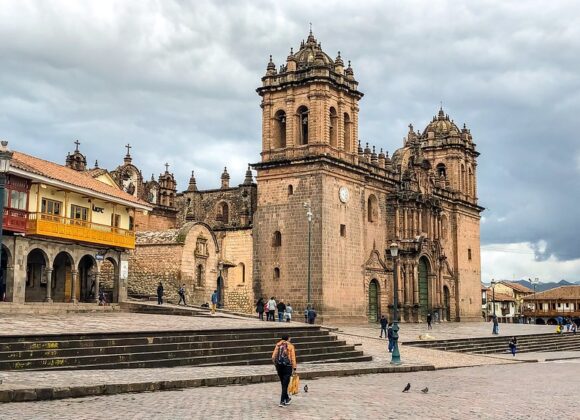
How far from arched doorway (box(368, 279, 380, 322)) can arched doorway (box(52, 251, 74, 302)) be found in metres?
19.8

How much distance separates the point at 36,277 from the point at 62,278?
4.76ft

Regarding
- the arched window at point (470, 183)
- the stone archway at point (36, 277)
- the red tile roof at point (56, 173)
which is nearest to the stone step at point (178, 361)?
the red tile roof at point (56, 173)

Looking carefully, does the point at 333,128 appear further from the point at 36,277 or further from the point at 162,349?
the point at 162,349

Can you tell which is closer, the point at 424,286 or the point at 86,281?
the point at 86,281

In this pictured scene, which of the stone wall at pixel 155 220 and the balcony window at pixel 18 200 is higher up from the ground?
the stone wall at pixel 155 220

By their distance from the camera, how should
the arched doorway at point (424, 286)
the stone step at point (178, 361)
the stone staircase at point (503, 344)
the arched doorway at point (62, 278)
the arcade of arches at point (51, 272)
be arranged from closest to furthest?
the stone step at point (178, 361) → the arcade of arches at point (51, 272) → the stone staircase at point (503, 344) → the arched doorway at point (62, 278) → the arched doorway at point (424, 286)

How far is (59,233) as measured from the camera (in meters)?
28.2

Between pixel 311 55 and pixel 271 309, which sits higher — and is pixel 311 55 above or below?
above

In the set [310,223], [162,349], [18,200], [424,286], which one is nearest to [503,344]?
[310,223]

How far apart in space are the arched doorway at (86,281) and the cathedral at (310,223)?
412 cm

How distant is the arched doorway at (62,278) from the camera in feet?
103

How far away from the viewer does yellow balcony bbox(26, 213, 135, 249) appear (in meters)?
27.2

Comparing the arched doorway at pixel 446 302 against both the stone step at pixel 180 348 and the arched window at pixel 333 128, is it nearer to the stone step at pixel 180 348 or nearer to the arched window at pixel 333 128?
the arched window at pixel 333 128

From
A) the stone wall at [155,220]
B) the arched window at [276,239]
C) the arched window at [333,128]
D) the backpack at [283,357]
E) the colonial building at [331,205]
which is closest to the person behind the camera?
the backpack at [283,357]
